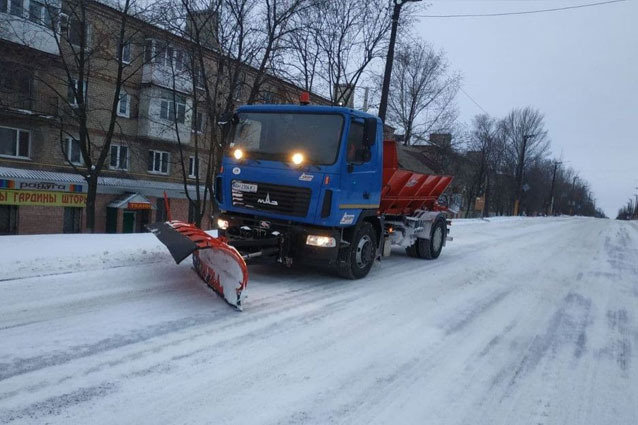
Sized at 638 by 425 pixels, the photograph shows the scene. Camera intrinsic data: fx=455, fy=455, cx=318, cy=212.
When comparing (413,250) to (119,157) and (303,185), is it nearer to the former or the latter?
(303,185)

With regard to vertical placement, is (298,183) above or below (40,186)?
above

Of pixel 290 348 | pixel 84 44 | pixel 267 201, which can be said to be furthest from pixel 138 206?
pixel 290 348

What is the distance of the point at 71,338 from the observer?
406cm

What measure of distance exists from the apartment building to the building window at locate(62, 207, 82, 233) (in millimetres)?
50

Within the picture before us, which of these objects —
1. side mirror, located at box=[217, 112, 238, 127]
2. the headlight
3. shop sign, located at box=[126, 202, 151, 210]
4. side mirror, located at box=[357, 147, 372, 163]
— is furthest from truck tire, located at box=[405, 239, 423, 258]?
shop sign, located at box=[126, 202, 151, 210]

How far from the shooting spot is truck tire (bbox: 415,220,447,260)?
10.7 m

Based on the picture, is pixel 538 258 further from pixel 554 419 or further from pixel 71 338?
pixel 71 338

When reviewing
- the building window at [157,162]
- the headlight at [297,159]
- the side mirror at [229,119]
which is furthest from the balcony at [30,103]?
the headlight at [297,159]

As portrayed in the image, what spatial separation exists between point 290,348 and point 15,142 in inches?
830

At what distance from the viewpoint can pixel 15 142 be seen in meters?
20.2

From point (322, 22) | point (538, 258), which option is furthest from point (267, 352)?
point (322, 22)

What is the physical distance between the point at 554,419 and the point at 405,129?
1120 inches

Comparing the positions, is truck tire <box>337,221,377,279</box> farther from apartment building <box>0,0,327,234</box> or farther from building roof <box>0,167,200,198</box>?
building roof <box>0,167,200,198</box>

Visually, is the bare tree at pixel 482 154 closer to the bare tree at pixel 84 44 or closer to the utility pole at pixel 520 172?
the utility pole at pixel 520 172
